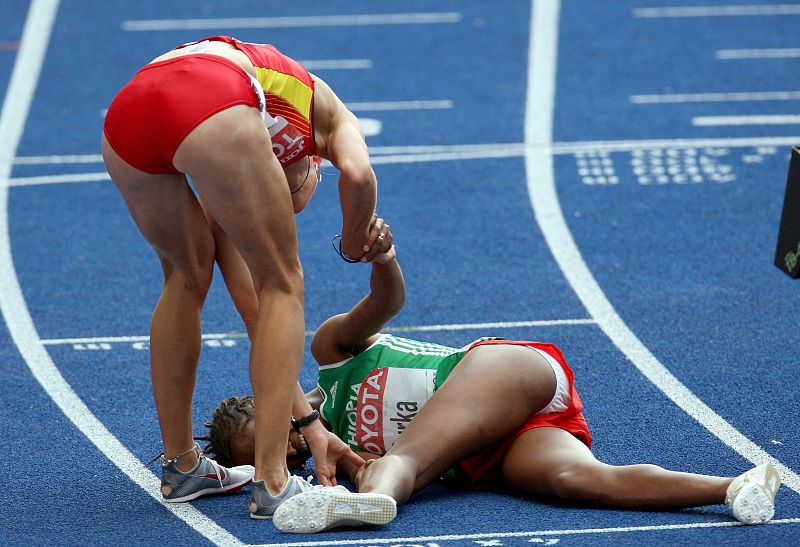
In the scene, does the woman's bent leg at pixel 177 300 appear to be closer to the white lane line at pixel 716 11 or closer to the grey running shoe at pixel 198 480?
the grey running shoe at pixel 198 480

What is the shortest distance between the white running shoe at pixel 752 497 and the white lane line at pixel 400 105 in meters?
5.28

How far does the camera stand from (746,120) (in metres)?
7.66

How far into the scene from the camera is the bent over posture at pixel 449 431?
316cm

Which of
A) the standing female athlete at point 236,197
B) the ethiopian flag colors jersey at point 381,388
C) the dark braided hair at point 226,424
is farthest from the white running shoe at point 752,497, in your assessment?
the dark braided hair at point 226,424

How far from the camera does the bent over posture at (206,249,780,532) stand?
10.4 feet

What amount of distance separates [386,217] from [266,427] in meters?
3.37

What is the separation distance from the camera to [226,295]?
5512 mm

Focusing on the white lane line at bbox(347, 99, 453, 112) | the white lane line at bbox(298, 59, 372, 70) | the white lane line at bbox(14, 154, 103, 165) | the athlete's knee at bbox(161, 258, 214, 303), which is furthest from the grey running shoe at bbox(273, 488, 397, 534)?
the white lane line at bbox(298, 59, 372, 70)

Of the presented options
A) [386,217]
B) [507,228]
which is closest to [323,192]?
[386,217]

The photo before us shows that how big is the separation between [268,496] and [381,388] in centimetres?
56

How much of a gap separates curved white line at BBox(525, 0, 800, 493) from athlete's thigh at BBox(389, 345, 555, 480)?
0.80 m

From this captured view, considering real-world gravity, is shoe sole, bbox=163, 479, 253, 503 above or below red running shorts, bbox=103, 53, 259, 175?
below

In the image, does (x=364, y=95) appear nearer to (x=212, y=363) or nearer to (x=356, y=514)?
(x=212, y=363)

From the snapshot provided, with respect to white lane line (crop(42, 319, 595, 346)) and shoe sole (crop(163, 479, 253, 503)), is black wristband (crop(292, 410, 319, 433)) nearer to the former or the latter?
shoe sole (crop(163, 479, 253, 503))
